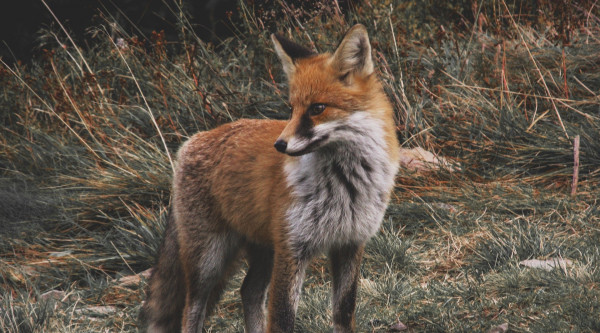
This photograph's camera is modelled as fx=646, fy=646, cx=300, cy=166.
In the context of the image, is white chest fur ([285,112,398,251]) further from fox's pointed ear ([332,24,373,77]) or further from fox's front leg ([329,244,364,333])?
fox's pointed ear ([332,24,373,77])

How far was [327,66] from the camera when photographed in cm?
345

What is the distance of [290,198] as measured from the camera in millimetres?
3480

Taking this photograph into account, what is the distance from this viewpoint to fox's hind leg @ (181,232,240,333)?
155 inches

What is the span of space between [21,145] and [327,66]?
516cm

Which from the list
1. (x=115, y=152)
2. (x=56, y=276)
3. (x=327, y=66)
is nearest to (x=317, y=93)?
(x=327, y=66)

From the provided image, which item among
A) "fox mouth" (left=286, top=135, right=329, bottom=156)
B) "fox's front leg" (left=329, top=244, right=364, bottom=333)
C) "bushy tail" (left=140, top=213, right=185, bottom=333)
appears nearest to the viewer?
"fox mouth" (left=286, top=135, right=329, bottom=156)

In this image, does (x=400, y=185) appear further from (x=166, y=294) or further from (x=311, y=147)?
(x=311, y=147)

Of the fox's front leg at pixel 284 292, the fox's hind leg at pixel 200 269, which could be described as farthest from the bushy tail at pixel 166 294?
the fox's front leg at pixel 284 292

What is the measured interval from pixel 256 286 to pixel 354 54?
64.9 inches

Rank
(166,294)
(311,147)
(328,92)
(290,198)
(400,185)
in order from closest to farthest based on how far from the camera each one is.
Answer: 1. (311,147)
2. (328,92)
3. (290,198)
4. (166,294)
5. (400,185)

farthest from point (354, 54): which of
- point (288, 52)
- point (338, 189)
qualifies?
point (338, 189)

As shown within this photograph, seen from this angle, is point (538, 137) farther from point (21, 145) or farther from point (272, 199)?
point (21, 145)

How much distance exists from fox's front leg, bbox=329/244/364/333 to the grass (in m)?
0.29

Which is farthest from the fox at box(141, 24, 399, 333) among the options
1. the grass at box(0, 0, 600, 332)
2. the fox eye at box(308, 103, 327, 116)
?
the grass at box(0, 0, 600, 332)
